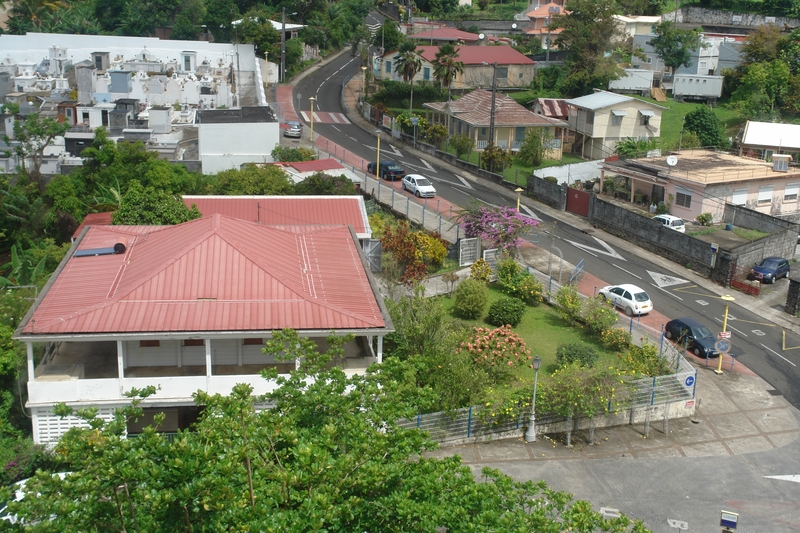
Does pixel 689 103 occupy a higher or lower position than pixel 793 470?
higher

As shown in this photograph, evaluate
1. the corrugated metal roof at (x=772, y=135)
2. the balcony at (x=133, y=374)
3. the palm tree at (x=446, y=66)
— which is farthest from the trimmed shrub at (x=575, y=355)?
the palm tree at (x=446, y=66)

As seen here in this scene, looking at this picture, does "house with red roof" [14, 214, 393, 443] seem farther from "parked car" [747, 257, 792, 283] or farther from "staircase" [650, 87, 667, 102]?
"staircase" [650, 87, 667, 102]

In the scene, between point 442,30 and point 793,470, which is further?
point 442,30

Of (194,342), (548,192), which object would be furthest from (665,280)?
(194,342)

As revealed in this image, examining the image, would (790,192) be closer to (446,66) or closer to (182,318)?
(446,66)

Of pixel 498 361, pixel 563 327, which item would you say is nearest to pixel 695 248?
pixel 563 327

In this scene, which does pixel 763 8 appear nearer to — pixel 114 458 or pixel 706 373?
pixel 706 373

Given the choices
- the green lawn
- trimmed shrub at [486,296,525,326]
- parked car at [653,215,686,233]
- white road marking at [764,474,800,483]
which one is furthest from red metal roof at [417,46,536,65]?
white road marking at [764,474,800,483]
